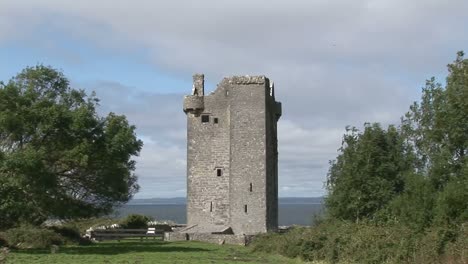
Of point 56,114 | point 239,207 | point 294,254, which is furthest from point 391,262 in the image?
point 239,207

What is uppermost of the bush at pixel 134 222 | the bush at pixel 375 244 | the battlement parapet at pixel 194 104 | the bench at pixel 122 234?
the battlement parapet at pixel 194 104

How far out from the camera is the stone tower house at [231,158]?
5275 cm

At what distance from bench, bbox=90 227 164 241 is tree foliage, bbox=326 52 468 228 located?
13.5 meters

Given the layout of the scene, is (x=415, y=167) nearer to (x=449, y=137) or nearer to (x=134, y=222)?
(x=449, y=137)

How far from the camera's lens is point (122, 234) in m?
50.7

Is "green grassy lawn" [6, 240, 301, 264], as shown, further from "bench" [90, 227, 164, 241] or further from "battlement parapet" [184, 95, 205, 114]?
"battlement parapet" [184, 95, 205, 114]

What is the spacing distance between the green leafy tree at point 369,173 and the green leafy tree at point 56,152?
1099cm

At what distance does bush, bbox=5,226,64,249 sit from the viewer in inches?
1425

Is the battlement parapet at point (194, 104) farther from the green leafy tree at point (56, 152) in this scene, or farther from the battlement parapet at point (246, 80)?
the green leafy tree at point (56, 152)

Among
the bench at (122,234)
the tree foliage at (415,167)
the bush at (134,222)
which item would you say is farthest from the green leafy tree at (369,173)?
the bush at (134,222)

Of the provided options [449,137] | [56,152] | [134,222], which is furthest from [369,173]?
[134,222]

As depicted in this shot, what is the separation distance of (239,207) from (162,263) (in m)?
25.4

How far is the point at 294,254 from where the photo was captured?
111 ft

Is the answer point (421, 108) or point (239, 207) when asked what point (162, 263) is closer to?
point (421, 108)
